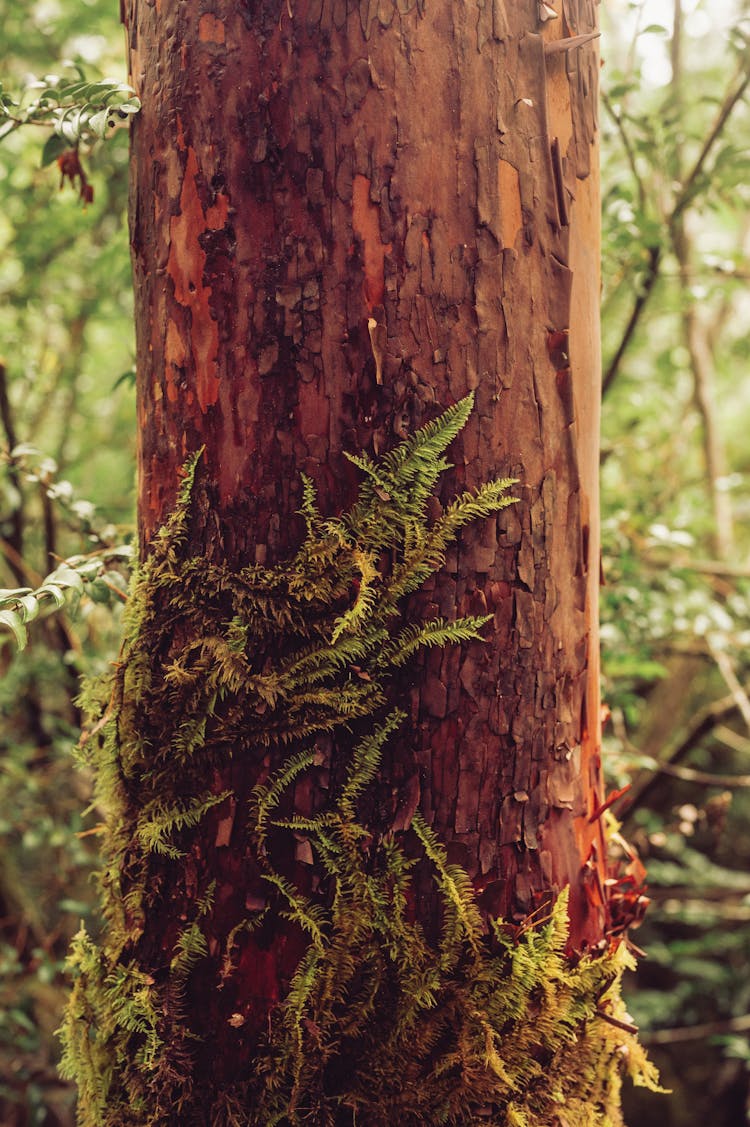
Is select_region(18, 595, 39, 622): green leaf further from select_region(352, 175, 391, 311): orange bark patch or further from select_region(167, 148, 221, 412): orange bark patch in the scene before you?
select_region(352, 175, 391, 311): orange bark patch

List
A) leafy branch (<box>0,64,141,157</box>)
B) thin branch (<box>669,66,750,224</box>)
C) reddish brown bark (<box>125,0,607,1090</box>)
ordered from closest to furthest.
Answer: reddish brown bark (<box>125,0,607,1090</box>), leafy branch (<box>0,64,141,157</box>), thin branch (<box>669,66,750,224</box>)

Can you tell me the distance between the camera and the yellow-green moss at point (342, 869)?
1.10m

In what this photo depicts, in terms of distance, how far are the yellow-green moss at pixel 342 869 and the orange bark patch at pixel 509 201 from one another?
0.26 m

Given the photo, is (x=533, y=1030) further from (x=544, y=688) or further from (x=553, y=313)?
(x=553, y=313)

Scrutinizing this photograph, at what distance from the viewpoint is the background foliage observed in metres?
2.21

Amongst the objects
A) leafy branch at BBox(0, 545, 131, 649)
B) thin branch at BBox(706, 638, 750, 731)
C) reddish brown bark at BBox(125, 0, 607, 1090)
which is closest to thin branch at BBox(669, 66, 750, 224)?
reddish brown bark at BBox(125, 0, 607, 1090)

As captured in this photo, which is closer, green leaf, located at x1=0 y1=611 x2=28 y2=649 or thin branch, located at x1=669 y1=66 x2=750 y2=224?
green leaf, located at x1=0 y1=611 x2=28 y2=649

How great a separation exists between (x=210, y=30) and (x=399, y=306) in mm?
460

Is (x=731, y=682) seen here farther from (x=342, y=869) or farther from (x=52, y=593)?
(x=52, y=593)

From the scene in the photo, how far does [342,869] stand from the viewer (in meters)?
1.11

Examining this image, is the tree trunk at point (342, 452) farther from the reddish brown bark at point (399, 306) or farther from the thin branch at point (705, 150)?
the thin branch at point (705, 150)

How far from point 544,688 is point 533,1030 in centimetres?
49

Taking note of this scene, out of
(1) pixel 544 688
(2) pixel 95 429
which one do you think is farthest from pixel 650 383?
(1) pixel 544 688

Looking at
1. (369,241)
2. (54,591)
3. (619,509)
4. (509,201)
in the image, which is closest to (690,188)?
→ (619,509)
